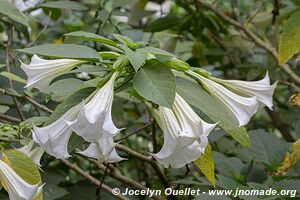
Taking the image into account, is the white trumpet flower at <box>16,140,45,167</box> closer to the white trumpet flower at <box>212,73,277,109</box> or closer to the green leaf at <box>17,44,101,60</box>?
the green leaf at <box>17,44,101,60</box>

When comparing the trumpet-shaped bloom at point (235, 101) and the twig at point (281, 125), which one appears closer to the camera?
the trumpet-shaped bloom at point (235, 101)

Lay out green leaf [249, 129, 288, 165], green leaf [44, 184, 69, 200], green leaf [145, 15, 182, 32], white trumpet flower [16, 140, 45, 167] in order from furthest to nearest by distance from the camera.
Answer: green leaf [145, 15, 182, 32], green leaf [249, 129, 288, 165], green leaf [44, 184, 69, 200], white trumpet flower [16, 140, 45, 167]

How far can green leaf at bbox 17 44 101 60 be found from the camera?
3.34ft

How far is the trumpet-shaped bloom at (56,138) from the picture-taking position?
0.99m

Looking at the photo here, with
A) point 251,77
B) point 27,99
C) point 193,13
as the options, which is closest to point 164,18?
point 193,13

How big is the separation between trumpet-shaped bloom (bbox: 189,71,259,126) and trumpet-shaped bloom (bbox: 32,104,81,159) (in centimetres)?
28

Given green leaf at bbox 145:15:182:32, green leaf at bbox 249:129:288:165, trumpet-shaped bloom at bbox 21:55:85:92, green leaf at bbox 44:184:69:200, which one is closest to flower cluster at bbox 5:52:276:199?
trumpet-shaped bloom at bbox 21:55:85:92

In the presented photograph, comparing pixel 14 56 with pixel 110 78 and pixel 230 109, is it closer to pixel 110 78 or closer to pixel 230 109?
pixel 110 78

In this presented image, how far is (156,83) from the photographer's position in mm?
979

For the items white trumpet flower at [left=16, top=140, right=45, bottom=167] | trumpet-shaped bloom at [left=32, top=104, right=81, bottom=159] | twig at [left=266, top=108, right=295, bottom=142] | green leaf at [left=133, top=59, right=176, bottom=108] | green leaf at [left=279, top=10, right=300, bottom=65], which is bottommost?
twig at [left=266, top=108, right=295, bottom=142]

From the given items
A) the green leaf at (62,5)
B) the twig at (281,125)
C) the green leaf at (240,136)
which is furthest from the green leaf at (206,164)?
the twig at (281,125)

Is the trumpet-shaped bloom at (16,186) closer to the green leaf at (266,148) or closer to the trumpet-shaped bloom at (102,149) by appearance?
the trumpet-shaped bloom at (102,149)

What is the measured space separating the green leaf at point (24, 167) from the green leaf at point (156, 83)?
0.28 m

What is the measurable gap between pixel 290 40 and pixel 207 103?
0.44 meters
